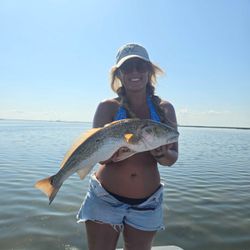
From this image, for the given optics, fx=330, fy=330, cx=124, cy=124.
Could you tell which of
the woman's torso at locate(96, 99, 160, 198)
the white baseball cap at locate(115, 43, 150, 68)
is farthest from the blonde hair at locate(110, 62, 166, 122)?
the woman's torso at locate(96, 99, 160, 198)

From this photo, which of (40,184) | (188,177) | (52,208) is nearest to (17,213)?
(52,208)

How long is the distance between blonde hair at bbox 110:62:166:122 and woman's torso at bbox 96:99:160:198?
0.65 m

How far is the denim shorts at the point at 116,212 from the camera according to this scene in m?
4.22

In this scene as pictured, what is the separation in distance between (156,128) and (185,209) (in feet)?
27.7

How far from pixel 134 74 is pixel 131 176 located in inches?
56.1

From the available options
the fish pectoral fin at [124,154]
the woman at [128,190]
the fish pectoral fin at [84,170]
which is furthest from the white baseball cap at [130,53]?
the fish pectoral fin at [84,170]

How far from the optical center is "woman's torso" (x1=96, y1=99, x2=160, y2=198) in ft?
14.2

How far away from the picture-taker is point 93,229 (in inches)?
168

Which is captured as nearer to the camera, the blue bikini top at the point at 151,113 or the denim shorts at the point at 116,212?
the denim shorts at the point at 116,212

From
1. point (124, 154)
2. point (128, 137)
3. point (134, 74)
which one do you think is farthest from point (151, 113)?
point (124, 154)

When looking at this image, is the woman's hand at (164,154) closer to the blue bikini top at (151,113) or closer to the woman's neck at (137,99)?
the blue bikini top at (151,113)

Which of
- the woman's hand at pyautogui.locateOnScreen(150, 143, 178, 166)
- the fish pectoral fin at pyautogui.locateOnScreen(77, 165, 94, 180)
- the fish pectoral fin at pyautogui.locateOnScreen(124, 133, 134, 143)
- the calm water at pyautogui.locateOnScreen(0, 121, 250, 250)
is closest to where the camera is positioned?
the fish pectoral fin at pyautogui.locateOnScreen(124, 133, 134, 143)

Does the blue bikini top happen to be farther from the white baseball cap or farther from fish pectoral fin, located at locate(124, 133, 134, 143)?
the white baseball cap

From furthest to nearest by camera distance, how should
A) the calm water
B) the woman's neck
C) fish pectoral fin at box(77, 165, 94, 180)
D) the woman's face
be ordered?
the calm water → the woman's neck → the woman's face → fish pectoral fin at box(77, 165, 94, 180)
